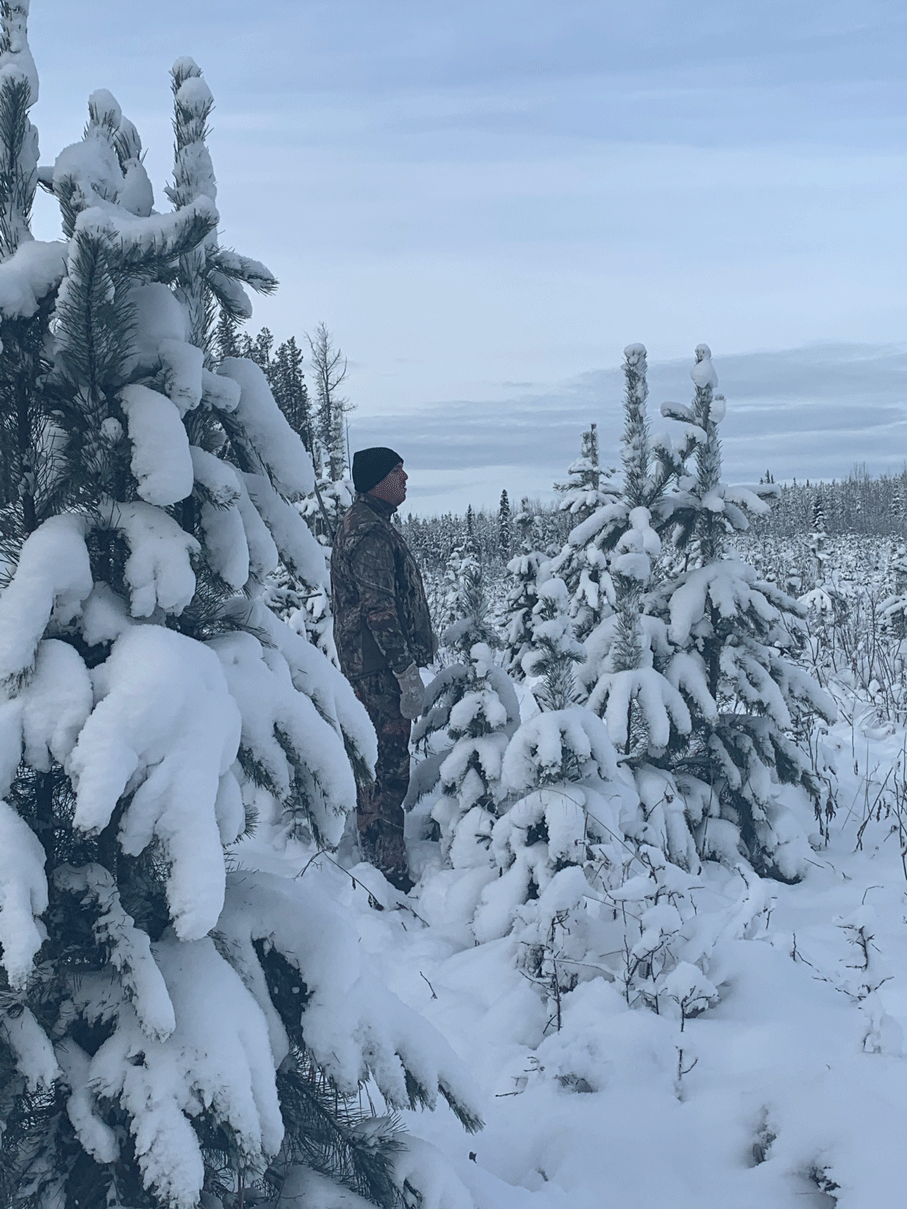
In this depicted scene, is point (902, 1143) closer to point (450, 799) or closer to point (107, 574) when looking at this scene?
point (107, 574)

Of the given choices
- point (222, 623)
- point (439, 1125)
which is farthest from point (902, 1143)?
point (222, 623)

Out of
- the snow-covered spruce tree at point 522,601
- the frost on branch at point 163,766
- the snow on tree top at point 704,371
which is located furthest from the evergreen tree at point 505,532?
the frost on branch at point 163,766

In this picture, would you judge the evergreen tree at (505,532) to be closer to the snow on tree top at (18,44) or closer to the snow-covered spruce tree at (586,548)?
the snow-covered spruce tree at (586,548)

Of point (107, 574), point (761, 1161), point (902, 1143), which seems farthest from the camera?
point (761, 1161)

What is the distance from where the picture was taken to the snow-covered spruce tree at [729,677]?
6.18 meters

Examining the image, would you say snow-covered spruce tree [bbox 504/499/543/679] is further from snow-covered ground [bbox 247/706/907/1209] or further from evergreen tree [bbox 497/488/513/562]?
evergreen tree [bbox 497/488/513/562]

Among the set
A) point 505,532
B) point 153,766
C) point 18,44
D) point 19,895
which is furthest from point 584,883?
point 505,532

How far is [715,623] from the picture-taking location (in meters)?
6.44

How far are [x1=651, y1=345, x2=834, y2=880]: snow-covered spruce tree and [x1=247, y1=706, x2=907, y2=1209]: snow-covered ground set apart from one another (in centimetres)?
147

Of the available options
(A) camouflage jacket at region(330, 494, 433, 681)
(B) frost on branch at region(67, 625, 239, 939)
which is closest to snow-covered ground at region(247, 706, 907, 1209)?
(B) frost on branch at region(67, 625, 239, 939)

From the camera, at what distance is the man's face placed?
6113 millimetres

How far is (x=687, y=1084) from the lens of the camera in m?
3.24

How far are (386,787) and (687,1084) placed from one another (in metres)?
3.15

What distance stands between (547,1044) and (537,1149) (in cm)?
42
